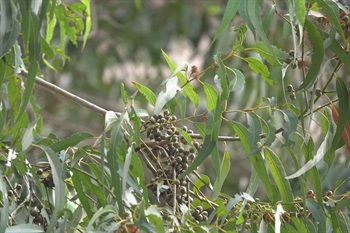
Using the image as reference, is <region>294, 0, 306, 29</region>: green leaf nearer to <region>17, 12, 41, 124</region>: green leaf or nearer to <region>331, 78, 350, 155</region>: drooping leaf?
<region>331, 78, 350, 155</region>: drooping leaf

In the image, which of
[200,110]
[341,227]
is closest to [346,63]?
[341,227]

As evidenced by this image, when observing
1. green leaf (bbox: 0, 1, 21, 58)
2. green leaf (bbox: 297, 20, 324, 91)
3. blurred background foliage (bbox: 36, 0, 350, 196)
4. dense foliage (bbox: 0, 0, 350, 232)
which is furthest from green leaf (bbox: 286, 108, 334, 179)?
blurred background foliage (bbox: 36, 0, 350, 196)

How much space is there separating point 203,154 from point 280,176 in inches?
6.4

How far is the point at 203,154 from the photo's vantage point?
1255 mm

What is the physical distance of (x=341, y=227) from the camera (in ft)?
4.44

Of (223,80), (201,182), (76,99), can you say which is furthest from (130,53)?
(223,80)

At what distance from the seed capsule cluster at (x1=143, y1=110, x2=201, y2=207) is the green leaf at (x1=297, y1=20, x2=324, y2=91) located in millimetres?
197

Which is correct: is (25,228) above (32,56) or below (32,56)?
below

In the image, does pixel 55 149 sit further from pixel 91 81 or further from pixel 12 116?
pixel 91 81

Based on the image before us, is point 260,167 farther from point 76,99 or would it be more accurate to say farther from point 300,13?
point 76,99

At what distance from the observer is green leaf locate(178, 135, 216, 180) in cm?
125

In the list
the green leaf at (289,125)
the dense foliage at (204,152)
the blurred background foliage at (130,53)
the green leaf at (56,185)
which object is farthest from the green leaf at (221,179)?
the blurred background foliage at (130,53)

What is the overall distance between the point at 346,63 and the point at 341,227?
258 mm

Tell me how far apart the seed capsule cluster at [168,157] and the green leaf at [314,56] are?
20 centimetres
